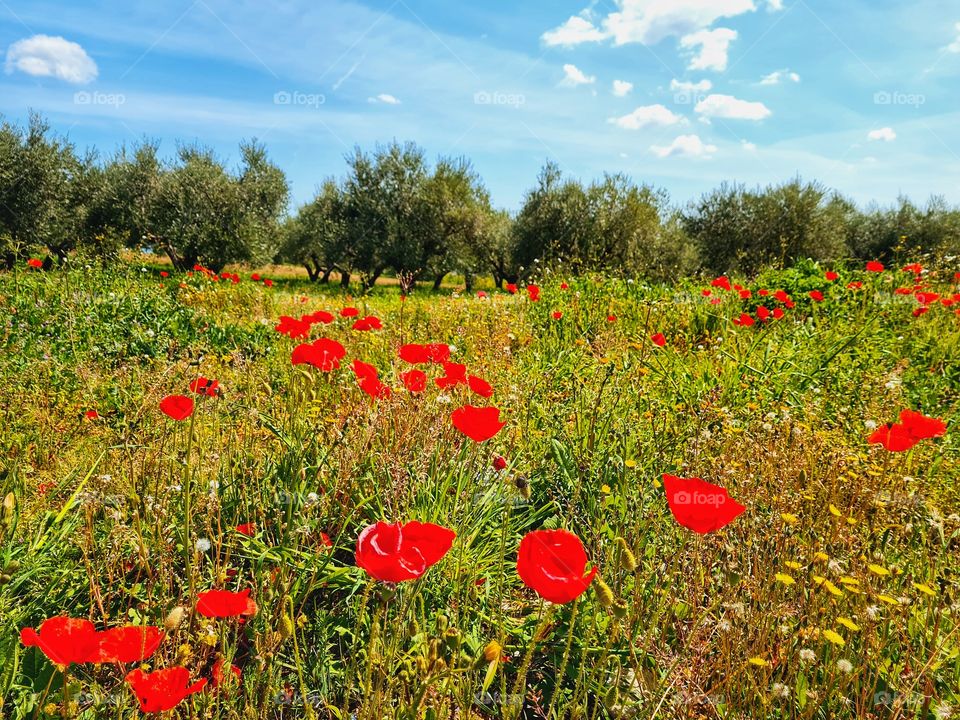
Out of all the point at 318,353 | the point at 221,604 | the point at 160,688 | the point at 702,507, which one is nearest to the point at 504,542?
the point at 702,507

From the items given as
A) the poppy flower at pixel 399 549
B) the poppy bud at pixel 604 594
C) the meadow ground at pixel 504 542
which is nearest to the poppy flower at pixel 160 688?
the meadow ground at pixel 504 542

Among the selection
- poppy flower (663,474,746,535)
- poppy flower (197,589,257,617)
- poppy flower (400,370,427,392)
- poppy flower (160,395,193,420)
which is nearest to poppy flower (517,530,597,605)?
poppy flower (663,474,746,535)

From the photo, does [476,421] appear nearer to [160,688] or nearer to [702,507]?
[702,507]

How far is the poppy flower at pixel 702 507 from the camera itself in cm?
124

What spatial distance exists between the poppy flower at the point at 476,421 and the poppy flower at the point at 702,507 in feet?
1.77

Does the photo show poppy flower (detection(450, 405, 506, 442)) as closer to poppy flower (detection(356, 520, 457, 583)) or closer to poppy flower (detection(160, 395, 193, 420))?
poppy flower (detection(356, 520, 457, 583))

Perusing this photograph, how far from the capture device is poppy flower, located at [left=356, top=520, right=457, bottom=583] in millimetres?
1016

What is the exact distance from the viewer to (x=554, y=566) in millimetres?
1051

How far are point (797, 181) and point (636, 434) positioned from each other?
27876 mm

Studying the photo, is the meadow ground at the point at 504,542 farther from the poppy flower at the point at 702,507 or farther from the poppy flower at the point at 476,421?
the poppy flower at the point at 476,421

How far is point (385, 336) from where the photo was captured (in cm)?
643

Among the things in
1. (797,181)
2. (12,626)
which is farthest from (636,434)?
(797,181)

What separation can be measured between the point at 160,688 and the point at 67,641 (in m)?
0.20

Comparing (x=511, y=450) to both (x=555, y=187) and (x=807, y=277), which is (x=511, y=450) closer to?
(x=807, y=277)
